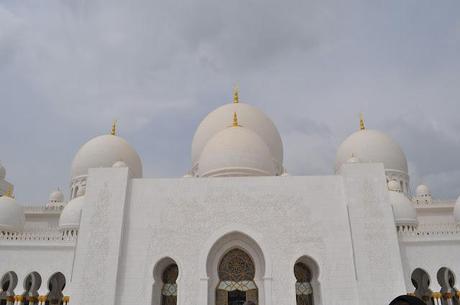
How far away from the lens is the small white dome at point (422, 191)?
2055cm

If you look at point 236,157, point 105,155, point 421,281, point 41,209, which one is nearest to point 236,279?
point 236,157

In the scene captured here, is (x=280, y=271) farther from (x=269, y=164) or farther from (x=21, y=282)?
(x=21, y=282)

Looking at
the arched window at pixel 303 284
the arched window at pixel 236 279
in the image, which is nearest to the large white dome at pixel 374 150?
the arched window at pixel 303 284

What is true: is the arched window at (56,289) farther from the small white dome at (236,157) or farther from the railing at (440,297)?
the railing at (440,297)

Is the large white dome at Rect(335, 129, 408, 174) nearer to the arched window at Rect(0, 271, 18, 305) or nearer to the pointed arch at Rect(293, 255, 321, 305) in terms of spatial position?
the pointed arch at Rect(293, 255, 321, 305)

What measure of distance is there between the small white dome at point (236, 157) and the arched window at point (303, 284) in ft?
11.5

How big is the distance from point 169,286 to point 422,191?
15.7 meters

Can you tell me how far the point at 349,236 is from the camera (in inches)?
419

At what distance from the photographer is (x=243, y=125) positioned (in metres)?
16.3

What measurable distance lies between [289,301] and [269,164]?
5.05 metres

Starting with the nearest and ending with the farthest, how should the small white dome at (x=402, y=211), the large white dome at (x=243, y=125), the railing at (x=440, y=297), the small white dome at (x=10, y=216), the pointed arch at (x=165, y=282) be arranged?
the pointed arch at (x=165, y=282), the railing at (x=440, y=297), the small white dome at (x=402, y=211), the small white dome at (x=10, y=216), the large white dome at (x=243, y=125)

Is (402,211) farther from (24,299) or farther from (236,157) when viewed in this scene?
(24,299)

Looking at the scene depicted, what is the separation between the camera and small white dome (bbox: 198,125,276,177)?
12969mm

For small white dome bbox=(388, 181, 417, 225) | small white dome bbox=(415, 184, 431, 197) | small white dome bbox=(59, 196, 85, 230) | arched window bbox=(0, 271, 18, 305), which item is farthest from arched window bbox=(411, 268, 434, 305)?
arched window bbox=(0, 271, 18, 305)
